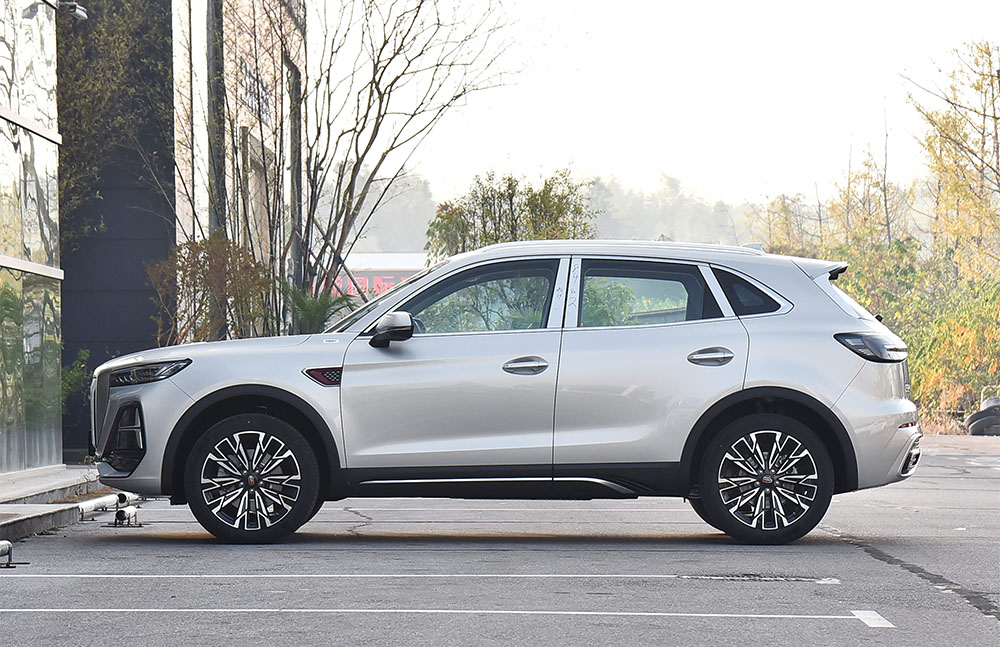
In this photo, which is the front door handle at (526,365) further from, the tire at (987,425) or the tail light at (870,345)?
the tire at (987,425)

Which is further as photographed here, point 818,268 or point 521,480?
point 818,268

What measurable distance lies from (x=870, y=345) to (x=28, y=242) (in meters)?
10.8

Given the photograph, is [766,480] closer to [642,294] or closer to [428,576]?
[642,294]

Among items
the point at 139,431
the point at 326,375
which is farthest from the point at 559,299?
the point at 139,431

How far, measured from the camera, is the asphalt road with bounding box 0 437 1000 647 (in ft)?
21.0

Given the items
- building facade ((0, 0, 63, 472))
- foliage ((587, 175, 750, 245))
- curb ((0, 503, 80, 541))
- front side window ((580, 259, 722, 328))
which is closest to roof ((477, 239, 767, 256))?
front side window ((580, 259, 722, 328))

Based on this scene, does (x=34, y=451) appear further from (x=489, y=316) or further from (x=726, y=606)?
(x=726, y=606)

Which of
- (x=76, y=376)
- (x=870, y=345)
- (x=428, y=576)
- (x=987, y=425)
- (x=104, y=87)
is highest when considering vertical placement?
(x=104, y=87)

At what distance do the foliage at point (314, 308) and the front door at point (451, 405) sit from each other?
12.5 meters

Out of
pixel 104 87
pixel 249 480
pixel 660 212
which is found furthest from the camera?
pixel 660 212

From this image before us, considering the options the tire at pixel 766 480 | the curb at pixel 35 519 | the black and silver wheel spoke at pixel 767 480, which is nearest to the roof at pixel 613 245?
the tire at pixel 766 480

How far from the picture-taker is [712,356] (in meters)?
9.51

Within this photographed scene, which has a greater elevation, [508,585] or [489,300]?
[489,300]

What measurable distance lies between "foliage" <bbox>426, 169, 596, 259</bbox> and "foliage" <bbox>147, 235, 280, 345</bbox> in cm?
975
